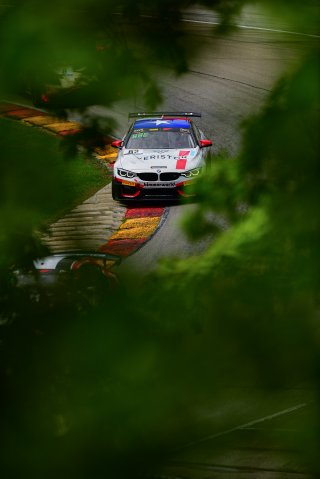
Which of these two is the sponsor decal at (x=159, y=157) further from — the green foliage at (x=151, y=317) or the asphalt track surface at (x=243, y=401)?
the green foliage at (x=151, y=317)

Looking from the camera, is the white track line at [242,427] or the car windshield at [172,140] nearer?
the white track line at [242,427]

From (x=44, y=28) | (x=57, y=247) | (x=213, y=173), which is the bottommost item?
(x=57, y=247)

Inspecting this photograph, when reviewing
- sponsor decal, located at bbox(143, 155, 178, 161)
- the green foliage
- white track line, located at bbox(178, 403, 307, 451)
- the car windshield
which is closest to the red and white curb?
the green foliage

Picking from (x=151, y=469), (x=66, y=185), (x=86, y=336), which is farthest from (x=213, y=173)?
(x=151, y=469)

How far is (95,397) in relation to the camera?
148cm

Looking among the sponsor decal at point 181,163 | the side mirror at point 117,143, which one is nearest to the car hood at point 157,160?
the sponsor decal at point 181,163

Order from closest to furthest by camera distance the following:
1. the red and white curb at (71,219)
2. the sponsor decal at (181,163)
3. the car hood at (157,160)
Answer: the red and white curb at (71,219) → the sponsor decal at (181,163) → the car hood at (157,160)

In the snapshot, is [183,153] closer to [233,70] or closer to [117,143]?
[117,143]

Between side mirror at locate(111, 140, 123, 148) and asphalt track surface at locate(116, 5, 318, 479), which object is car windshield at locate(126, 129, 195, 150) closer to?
side mirror at locate(111, 140, 123, 148)

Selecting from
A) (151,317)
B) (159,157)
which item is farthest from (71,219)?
(159,157)

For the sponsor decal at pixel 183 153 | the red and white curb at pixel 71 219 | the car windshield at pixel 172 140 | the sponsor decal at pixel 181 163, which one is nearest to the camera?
the red and white curb at pixel 71 219

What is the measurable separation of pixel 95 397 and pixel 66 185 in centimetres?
35

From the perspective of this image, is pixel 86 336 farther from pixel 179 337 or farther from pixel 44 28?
pixel 44 28

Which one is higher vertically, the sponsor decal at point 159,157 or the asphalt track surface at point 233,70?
the asphalt track surface at point 233,70
